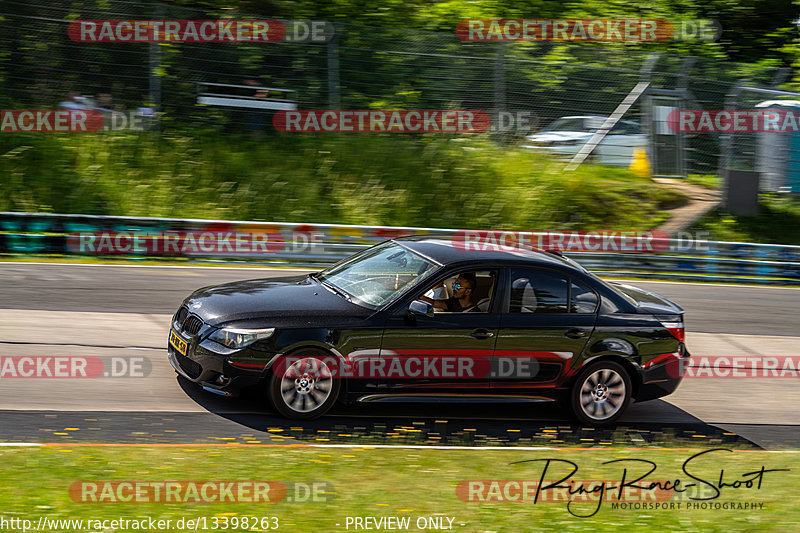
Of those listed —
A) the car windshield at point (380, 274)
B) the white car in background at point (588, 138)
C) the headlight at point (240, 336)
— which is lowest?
the headlight at point (240, 336)

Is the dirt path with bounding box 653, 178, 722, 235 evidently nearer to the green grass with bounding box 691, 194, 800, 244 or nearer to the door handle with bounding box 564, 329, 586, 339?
the green grass with bounding box 691, 194, 800, 244

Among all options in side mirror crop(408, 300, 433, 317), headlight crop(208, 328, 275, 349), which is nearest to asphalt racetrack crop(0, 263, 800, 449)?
headlight crop(208, 328, 275, 349)

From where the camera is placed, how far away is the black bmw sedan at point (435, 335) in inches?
282

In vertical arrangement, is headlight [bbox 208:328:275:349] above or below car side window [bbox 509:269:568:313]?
below

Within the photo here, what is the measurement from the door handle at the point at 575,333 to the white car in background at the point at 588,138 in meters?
14.1

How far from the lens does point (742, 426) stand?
849 centimetres

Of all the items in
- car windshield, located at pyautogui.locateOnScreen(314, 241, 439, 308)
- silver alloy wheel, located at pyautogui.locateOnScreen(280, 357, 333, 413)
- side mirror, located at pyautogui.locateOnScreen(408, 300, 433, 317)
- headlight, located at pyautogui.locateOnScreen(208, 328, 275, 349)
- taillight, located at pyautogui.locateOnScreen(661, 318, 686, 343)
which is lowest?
silver alloy wheel, located at pyautogui.locateOnScreen(280, 357, 333, 413)

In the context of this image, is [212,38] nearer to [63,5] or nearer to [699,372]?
[63,5]

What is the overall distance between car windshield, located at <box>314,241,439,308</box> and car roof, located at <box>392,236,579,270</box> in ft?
0.38

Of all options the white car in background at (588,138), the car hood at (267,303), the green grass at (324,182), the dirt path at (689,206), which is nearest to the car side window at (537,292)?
the car hood at (267,303)

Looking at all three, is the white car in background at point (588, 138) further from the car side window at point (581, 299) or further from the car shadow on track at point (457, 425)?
the car side window at point (581, 299)

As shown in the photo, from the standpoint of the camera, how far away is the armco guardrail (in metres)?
14.8

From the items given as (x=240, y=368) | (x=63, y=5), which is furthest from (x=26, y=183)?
(x=240, y=368)

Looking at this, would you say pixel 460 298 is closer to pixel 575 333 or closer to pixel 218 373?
pixel 575 333
